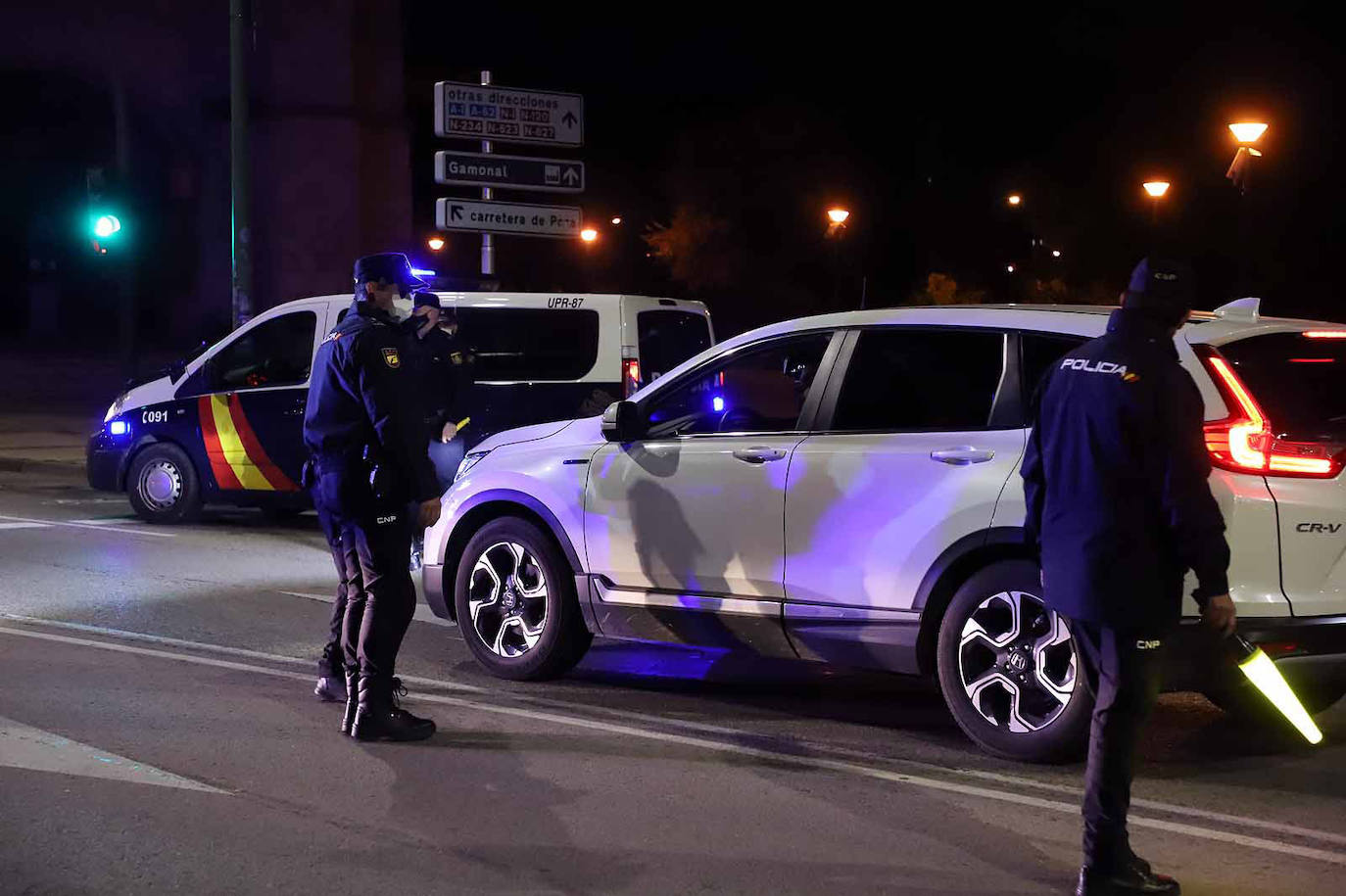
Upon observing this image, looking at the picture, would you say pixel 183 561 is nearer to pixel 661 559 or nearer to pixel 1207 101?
pixel 661 559

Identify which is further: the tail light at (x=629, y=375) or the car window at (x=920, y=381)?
the tail light at (x=629, y=375)

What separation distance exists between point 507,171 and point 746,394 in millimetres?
10682

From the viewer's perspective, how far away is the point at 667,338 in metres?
13.0

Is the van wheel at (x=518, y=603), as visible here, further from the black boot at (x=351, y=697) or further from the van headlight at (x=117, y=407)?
the van headlight at (x=117, y=407)

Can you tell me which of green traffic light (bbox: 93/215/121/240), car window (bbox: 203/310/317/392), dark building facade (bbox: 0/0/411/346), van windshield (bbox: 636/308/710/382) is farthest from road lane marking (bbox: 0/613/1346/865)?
dark building facade (bbox: 0/0/411/346)

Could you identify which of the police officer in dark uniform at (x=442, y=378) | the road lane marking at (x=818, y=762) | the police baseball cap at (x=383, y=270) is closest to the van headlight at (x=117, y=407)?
the police officer in dark uniform at (x=442, y=378)

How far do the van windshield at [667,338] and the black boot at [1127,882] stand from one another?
8451mm

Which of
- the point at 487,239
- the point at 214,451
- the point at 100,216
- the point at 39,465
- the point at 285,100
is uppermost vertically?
the point at 285,100

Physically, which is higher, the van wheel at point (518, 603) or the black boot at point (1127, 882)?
the van wheel at point (518, 603)

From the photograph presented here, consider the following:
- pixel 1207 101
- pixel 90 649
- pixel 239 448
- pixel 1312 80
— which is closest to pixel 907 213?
pixel 1207 101

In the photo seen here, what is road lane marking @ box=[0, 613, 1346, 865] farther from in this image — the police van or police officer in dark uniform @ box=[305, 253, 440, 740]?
the police van

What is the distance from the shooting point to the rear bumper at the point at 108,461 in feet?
43.6

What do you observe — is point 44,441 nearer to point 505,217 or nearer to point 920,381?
point 505,217

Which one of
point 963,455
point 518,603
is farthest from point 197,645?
point 963,455
